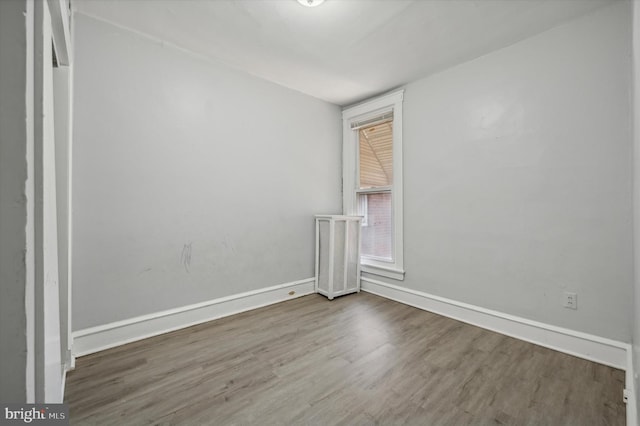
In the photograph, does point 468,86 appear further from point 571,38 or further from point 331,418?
point 331,418

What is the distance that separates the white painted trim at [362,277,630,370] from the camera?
1.83 m

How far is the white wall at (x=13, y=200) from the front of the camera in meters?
0.52

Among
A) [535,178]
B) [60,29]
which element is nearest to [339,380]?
[535,178]

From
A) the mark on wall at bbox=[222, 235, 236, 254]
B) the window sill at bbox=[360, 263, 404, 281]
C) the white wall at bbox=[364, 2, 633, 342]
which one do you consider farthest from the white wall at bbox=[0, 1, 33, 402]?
the window sill at bbox=[360, 263, 404, 281]

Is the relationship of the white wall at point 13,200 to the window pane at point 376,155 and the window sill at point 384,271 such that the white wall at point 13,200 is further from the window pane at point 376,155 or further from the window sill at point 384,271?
the window pane at point 376,155

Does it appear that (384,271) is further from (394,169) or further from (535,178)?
(535,178)

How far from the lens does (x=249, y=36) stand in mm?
2213

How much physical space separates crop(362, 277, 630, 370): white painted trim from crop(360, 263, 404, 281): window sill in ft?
0.44

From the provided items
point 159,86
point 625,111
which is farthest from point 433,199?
point 159,86

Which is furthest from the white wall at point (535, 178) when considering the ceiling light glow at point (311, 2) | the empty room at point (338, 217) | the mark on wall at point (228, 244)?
the mark on wall at point (228, 244)

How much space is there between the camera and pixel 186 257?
7.84 ft

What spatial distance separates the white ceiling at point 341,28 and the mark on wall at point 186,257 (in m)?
1.77

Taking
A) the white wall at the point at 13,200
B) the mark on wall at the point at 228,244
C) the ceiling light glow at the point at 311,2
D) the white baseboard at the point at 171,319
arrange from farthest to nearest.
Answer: the mark on wall at the point at 228,244 < the white baseboard at the point at 171,319 < the ceiling light glow at the point at 311,2 < the white wall at the point at 13,200

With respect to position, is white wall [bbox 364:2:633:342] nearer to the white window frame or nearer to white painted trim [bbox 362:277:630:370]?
white painted trim [bbox 362:277:630:370]
